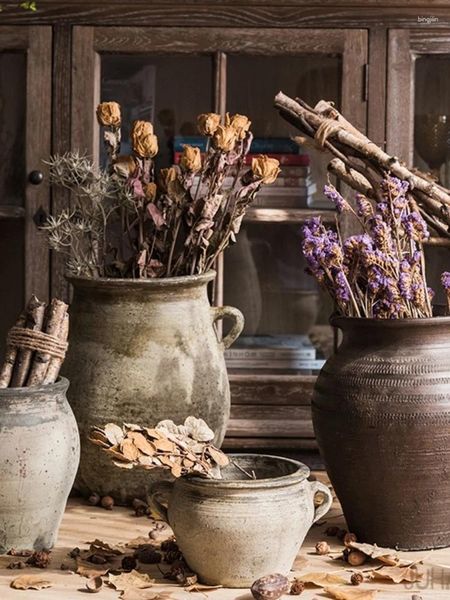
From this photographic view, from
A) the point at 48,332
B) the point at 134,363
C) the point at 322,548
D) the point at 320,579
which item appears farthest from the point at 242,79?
the point at 320,579

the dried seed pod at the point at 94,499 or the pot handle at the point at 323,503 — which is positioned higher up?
the pot handle at the point at 323,503

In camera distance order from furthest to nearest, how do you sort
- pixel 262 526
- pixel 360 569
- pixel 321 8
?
pixel 321 8 < pixel 360 569 < pixel 262 526

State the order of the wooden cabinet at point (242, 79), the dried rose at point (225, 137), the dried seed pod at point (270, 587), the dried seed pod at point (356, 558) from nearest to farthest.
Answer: the dried seed pod at point (270, 587) < the dried seed pod at point (356, 558) < the dried rose at point (225, 137) < the wooden cabinet at point (242, 79)

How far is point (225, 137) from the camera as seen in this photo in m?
2.24

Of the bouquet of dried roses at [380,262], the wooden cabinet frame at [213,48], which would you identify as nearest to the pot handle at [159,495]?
the bouquet of dried roses at [380,262]

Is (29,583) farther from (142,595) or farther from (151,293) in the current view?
(151,293)

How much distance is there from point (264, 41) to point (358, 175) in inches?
16.2

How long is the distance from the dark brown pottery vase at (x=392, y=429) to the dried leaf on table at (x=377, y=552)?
5 cm

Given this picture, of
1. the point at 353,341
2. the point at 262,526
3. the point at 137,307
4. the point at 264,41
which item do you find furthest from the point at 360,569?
the point at 264,41

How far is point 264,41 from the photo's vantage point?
2.62 metres

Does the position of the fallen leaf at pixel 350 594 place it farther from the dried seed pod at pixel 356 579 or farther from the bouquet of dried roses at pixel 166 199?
the bouquet of dried roses at pixel 166 199

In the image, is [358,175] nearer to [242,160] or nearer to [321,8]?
[242,160]

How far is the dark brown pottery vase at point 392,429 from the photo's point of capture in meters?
2.02

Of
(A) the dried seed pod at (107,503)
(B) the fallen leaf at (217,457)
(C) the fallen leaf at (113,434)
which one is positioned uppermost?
(C) the fallen leaf at (113,434)
